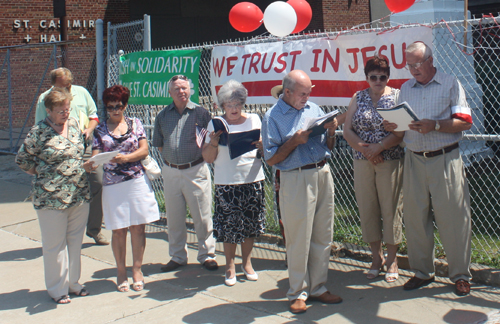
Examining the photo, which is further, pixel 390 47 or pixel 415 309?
pixel 390 47

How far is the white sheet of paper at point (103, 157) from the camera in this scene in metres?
4.23

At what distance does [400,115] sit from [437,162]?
55 centimetres

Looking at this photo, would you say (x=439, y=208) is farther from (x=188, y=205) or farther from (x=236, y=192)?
(x=188, y=205)

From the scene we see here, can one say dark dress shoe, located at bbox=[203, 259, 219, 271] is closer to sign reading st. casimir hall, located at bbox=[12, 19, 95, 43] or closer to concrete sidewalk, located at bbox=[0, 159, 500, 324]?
concrete sidewalk, located at bbox=[0, 159, 500, 324]

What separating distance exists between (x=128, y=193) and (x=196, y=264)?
117 cm

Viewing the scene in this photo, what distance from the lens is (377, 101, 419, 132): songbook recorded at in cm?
380

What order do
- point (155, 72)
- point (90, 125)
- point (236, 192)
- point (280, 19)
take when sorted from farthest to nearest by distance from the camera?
1. point (155, 72)
2. point (90, 125)
3. point (280, 19)
4. point (236, 192)

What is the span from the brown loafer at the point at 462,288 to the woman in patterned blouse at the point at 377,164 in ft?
1.79

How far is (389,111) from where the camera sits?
12.8 feet

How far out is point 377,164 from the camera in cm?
445

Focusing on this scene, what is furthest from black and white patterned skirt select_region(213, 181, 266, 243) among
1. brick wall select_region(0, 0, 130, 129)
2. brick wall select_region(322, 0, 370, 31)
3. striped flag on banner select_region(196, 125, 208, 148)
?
brick wall select_region(322, 0, 370, 31)

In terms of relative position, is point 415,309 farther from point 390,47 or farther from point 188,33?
point 188,33

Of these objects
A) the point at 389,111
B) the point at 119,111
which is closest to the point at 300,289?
the point at 389,111

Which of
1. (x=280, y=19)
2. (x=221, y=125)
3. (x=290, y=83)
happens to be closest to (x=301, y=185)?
(x=290, y=83)
